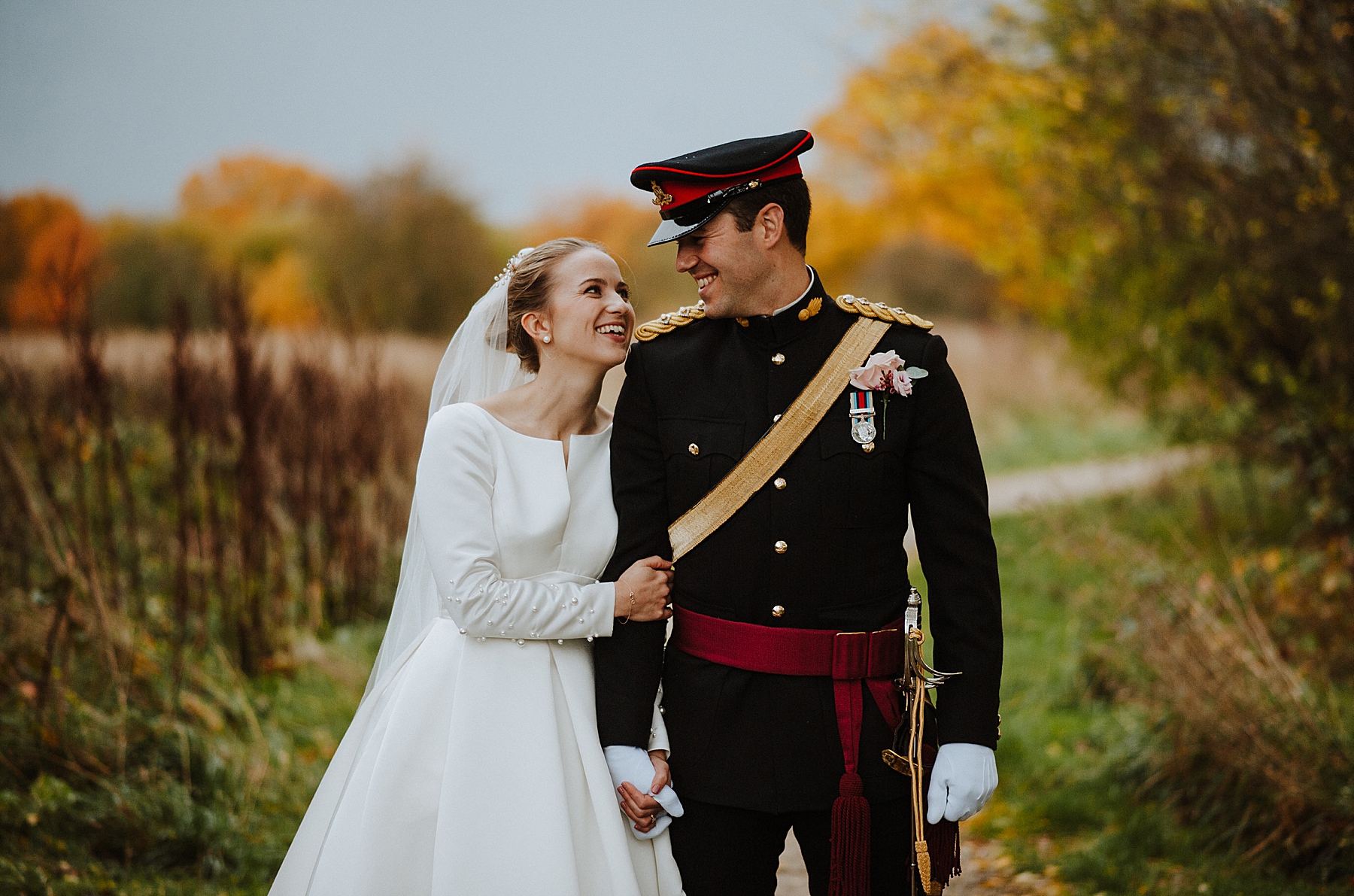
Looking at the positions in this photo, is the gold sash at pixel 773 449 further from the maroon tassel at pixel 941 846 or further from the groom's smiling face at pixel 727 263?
the maroon tassel at pixel 941 846

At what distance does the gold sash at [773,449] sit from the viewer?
2244 millimetres

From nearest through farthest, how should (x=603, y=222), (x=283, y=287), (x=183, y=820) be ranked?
(x=183, y=820)
(x=283, y=287)
(x=603, y=222)

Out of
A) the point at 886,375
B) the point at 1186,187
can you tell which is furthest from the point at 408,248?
the point at 886,375

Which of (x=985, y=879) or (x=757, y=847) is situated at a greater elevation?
(x=757, y=847)

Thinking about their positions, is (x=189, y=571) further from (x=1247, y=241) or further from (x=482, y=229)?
(x=482, y=229)

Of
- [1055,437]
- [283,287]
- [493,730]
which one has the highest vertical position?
[283,287]

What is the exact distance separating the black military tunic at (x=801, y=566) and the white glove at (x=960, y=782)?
1.4 inches

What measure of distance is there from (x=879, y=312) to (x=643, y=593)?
80cm

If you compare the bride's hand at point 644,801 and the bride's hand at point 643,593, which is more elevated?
the bride's hand at point 643,593

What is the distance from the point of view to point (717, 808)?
2.24 meters

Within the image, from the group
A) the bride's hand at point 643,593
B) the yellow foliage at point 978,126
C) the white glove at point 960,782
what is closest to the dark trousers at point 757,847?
the white glove at point 960,782

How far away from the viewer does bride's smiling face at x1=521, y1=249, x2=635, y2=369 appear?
2518mm

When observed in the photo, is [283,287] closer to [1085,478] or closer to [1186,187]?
[1085,478]

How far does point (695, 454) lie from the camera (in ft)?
7.50
